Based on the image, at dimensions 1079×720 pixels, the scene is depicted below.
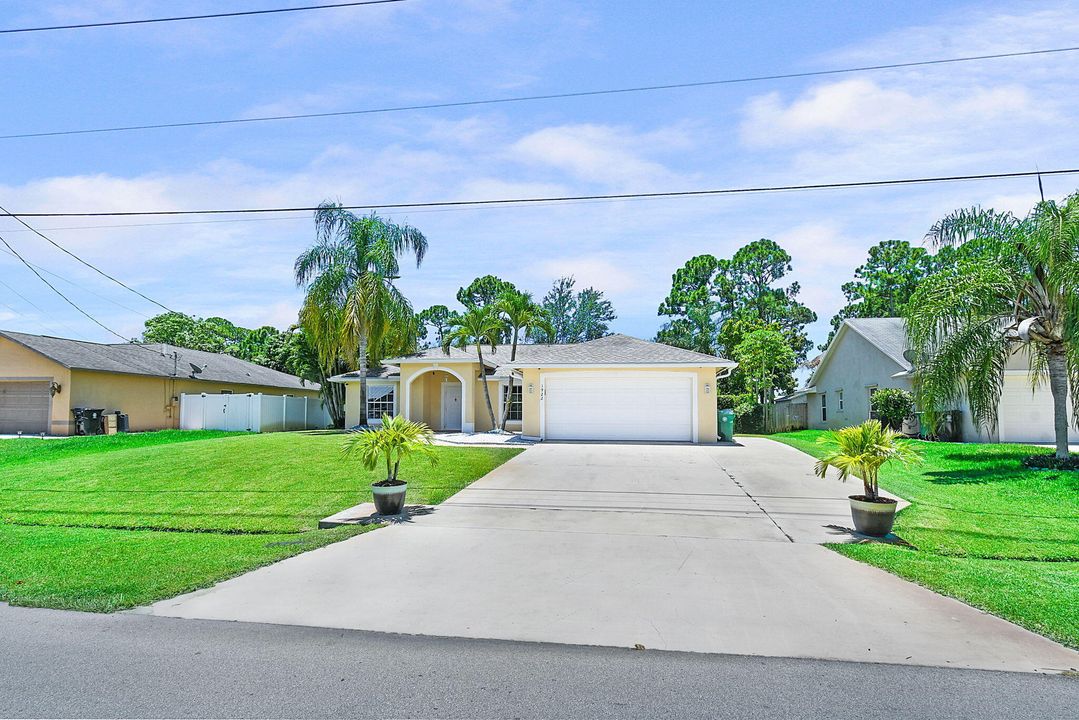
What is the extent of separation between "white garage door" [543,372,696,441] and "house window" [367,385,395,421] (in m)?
8.59

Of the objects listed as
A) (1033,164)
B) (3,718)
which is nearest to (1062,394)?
(1033,164)

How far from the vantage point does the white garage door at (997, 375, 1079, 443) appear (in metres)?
20.4

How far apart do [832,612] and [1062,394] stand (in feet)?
38.4

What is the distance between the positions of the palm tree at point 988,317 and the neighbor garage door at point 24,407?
29363mm

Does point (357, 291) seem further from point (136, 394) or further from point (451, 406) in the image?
point (136, 394)

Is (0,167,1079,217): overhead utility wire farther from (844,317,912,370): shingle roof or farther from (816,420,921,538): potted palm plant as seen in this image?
(844,317,912,370): shingle roof

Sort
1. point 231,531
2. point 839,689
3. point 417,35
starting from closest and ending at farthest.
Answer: point 839,689 < point 231,531 < point 417,35

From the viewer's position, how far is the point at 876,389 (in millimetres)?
25594

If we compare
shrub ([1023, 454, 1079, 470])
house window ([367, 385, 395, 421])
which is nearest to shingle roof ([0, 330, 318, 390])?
house window ([367, 385, 395, 421])

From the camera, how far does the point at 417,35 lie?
1085cm

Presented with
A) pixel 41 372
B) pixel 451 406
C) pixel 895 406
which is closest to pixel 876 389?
pixel 895 406

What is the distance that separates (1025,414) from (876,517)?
16460 millimetres

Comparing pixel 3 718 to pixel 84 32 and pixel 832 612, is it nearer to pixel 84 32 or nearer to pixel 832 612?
pixel 832 612

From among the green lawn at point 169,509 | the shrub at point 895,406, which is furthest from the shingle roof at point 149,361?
the shrub at point 895,406
